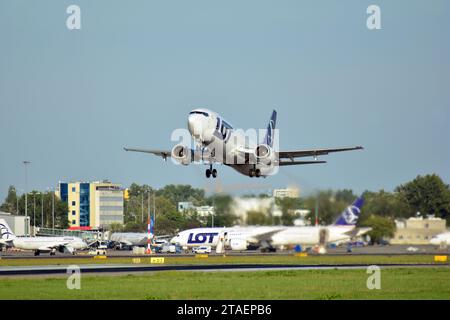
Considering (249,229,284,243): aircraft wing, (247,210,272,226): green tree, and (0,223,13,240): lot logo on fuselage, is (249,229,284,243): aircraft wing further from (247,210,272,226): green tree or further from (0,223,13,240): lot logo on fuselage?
(0,223,13,240): lot logo on fuselage

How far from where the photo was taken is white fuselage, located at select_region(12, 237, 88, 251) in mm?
129375

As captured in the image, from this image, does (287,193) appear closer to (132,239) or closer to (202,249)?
(202,249)

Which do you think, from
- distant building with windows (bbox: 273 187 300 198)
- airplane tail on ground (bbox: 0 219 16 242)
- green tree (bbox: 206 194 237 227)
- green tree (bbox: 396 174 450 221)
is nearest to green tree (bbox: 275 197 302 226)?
distant building with windows (bbox: 273 187 300 198)

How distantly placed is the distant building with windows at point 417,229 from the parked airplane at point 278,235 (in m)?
8.83

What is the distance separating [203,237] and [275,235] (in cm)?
2811

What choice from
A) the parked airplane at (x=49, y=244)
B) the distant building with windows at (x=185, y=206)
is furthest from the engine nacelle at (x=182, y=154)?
the distant building with windows at (x=185, y=206)

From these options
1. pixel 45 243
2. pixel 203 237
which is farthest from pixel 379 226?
pixel 45 243

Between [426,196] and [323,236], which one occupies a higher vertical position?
[426,196]

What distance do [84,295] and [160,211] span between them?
127890 mm

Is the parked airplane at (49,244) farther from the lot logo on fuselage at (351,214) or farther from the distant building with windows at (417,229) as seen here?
the lot logo on fuselage at (351,214)

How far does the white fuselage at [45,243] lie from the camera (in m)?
129

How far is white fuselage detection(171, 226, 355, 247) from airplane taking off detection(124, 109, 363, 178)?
668 cm

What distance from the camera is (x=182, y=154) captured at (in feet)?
244

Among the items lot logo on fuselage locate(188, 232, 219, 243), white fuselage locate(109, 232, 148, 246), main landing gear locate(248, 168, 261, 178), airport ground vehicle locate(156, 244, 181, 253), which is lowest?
airport ground vehicle locate(156, 244, 181, 253)
